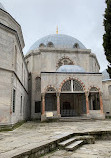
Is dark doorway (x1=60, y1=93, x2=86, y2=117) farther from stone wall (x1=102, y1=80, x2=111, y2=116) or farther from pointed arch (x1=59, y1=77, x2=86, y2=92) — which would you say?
stone wall (x1=102, y1=80, x2=111, y2=116)

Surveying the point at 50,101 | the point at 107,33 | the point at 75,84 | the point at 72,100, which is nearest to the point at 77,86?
the point at 75,84

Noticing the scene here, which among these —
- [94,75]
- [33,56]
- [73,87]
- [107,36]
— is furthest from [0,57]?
[33,56]

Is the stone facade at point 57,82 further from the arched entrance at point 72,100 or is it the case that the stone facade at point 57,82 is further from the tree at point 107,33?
the tree at point 107,33

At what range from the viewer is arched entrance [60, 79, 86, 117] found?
17.1 meters

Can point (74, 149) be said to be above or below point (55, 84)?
below

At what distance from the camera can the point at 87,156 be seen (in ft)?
13.8

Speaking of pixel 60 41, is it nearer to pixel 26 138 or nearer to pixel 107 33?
pixel 107 33

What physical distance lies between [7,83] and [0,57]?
1.57m

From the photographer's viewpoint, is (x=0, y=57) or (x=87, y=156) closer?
(x=87, y=156)

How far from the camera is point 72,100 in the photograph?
829 inches

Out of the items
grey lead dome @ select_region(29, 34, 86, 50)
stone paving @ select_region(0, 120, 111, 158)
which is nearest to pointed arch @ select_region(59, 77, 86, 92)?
grey lead dome @ select_region(29, 34, 86, 50)

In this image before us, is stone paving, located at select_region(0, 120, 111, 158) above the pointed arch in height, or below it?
below

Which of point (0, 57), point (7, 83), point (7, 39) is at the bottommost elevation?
point (7, 83)

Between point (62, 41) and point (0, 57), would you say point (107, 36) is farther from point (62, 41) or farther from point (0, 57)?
point (62, 41)
